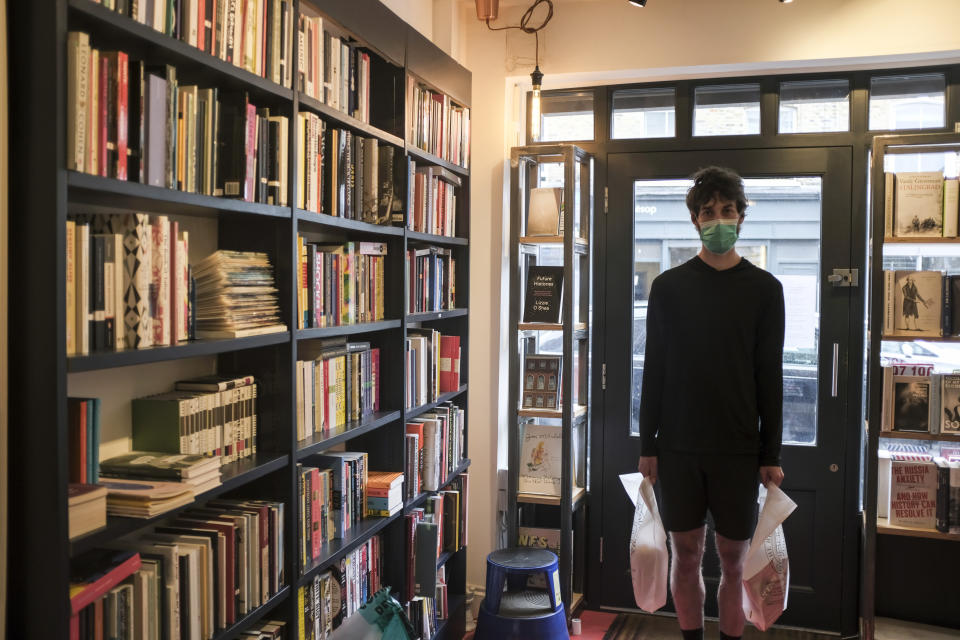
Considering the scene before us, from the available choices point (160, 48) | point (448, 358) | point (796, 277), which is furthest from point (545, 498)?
point (160, 48)

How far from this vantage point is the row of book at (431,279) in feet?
9.58

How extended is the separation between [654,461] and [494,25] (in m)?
2.09

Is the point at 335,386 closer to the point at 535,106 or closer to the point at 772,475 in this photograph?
the point at 772,475

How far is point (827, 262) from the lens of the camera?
11.0ft

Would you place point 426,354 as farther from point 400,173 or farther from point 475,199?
point 475,199

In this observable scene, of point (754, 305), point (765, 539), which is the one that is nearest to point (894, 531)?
point (765, 539)

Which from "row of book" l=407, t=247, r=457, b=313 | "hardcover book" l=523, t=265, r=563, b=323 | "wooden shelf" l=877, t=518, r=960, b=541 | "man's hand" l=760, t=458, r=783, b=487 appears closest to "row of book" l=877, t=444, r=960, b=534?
"wooden shelf" l=877, t=518, r=960, b=541

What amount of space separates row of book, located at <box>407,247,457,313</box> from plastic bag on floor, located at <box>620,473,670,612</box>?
40.3 inches

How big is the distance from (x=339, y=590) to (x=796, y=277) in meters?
2.25

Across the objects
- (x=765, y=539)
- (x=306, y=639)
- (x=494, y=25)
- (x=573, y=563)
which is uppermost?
(x=494, y=25)

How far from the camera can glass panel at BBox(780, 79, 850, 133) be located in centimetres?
338

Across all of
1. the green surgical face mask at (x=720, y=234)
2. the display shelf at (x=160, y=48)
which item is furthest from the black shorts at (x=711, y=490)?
the display shelf at (x=160, y=48)

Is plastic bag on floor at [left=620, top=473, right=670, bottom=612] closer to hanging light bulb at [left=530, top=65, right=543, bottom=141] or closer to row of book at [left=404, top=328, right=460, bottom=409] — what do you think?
row of book at [left=404, top=328, right=460, bottom=409]

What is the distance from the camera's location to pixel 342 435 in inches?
91.9
